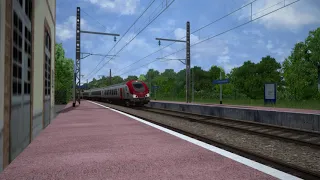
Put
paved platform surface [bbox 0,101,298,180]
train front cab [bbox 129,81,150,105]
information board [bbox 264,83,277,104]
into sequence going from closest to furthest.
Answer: paved platform surface [bbox 0,101,298,180] → information board [bbox 264,83,277,104] → train front cab [bbox 129,81,150,105]

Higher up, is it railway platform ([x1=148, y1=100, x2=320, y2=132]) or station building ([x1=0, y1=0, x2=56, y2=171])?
station building ([x1=0, y1=0, x2=56, y2=171])

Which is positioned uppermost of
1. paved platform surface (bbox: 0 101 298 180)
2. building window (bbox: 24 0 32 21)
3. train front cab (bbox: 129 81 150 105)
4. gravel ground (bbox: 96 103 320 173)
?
building window (bbox: 24 0 32 21)

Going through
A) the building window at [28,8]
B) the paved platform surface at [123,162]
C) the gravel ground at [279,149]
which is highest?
the building window at [28,8]

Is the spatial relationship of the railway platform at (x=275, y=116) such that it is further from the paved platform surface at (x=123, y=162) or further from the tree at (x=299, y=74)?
the tree at (x=299, y=74)

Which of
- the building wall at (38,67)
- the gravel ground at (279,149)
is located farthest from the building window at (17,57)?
the gravel ground at (279,149)

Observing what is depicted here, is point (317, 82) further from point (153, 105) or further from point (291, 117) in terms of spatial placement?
point (291, 117)

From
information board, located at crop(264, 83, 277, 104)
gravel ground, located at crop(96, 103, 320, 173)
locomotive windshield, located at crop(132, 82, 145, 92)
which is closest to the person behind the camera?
gravel ground, located at crop(96, 103, 320, 173)

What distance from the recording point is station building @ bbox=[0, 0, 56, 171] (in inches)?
182

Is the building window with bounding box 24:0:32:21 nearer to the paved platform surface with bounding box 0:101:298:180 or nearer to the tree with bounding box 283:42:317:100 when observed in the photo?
the paved platform surface with bounding box 0:101:298:180

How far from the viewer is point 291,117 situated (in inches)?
492

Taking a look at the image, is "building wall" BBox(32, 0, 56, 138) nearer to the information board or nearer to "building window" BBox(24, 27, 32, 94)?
"building window" BBox(24, 27, 32, 94)

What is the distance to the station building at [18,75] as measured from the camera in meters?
4.62

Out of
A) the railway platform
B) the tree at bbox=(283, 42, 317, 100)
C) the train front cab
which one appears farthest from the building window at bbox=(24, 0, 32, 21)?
the tree at bbox=(283, 42, 317, 100)

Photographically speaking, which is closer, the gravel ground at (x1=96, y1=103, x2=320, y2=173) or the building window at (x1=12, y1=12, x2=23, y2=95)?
the building window at (x1=12, y1=12, x2=23, y2=95)
